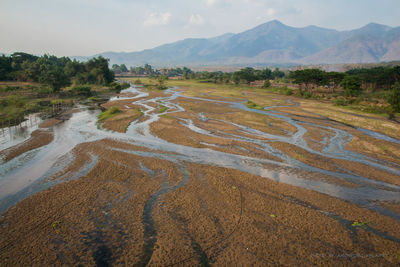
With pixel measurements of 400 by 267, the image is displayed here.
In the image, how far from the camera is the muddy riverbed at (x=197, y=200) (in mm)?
12141

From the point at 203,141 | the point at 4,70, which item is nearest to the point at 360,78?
the point at 203,141

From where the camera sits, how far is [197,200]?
664 inches

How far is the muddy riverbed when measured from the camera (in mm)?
12141

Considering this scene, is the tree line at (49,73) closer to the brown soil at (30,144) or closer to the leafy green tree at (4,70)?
the leafy green tree at (4,70)

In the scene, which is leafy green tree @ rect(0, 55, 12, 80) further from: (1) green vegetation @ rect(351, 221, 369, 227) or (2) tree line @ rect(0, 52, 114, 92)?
(1) green vegetation @ rect(351, 221, 369, 227)

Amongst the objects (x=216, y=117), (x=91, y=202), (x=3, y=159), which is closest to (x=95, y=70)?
(x=216, y=117)

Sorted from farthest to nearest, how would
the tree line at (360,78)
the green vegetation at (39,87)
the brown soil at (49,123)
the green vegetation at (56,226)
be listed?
the tree line at (360,78) < the green vegetation at (39,87) < the brown soil at (49,123) < the green vegetation at (56,226)

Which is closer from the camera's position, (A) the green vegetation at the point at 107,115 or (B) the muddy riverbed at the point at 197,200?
(B) the muddy riverbed at the point at 197,200

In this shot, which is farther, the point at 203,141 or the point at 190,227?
the point at 203,141

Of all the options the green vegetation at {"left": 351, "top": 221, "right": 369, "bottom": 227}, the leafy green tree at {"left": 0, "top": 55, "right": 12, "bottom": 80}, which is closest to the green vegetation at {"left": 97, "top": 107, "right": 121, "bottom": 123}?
the green vegetation at {"left": 351, "top": 221, "right": 369, "bottom": 227}

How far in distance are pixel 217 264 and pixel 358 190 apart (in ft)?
51.1

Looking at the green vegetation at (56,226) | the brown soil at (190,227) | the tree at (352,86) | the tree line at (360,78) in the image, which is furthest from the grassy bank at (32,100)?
the tree at (352,86)

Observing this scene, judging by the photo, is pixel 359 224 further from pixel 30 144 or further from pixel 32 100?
pixel 32 100

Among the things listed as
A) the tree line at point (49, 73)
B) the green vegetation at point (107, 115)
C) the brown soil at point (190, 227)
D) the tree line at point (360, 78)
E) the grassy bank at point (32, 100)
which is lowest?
the brown soil at point (190, 227)
